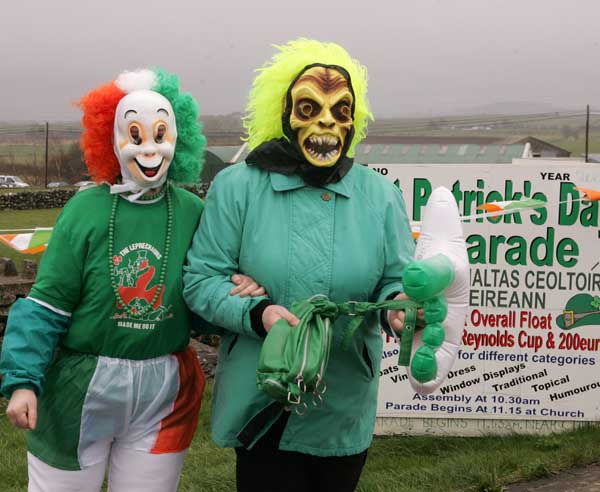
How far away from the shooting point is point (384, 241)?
2.80 meters

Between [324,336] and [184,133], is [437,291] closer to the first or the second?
[324,336]

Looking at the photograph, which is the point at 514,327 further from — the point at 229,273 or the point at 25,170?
the point at 25,170

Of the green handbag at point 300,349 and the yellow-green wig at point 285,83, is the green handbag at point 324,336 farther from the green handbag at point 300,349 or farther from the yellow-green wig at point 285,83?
the yellow-green wig at point 285,83

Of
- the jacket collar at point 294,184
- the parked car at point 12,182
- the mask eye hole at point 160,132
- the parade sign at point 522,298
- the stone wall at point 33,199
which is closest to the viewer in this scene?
the jacket collar at point 294,184

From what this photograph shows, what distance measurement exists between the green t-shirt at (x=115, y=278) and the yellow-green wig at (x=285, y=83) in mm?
408

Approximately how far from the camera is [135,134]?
284cm

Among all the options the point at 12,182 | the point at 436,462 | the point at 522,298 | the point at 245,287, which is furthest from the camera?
the point at 12,182

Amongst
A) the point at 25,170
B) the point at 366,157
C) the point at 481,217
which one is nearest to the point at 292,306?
the point at 481,217

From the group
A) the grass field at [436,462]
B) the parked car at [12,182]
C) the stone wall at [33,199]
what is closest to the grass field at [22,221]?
the stone wall at [33,199]

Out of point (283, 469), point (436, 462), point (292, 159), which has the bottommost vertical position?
point (436, 462)

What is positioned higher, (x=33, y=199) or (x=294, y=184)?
(x=33, y=199)

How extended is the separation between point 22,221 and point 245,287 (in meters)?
5.77

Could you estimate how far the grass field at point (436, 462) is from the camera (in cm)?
426

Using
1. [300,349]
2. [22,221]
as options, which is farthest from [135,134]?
[22,221]
